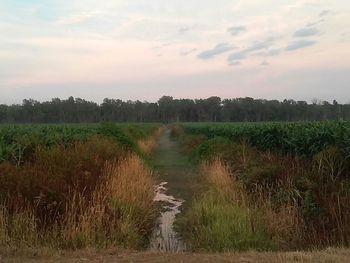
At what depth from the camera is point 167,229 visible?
12398mm

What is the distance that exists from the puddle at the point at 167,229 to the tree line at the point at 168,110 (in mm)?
49461

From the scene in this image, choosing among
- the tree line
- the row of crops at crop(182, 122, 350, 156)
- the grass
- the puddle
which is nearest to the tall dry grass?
the puddle

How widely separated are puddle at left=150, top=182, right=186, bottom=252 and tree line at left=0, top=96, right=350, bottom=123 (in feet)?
162

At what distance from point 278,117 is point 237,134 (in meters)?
78.9

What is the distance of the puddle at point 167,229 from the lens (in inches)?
416

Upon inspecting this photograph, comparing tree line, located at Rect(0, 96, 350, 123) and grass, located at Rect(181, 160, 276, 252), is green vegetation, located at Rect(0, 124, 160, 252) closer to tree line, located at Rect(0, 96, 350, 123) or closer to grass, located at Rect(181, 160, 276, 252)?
grass, located at Rect(181, 160, 276, 252)

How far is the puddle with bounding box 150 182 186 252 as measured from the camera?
1055cm

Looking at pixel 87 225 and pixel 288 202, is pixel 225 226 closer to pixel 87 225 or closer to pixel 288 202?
pixel 288 202

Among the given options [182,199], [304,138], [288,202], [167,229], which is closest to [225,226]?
[288,202]

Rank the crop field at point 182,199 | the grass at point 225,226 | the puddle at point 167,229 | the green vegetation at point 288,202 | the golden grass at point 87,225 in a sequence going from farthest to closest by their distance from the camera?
the puddle at point 167,229 → the green vegetation at point 288,202 → the grass at point 225,226 → the crop field at point 182,199 → the golden grass at point 87,225

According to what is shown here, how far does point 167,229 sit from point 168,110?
477 ft

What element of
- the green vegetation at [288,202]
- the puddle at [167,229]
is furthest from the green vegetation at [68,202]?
the green vegetation at [288,202]

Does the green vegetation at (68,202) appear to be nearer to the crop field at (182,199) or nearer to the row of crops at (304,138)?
the crop field at (182,199)

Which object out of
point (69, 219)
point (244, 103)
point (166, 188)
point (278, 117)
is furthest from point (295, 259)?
point (244, 103)
